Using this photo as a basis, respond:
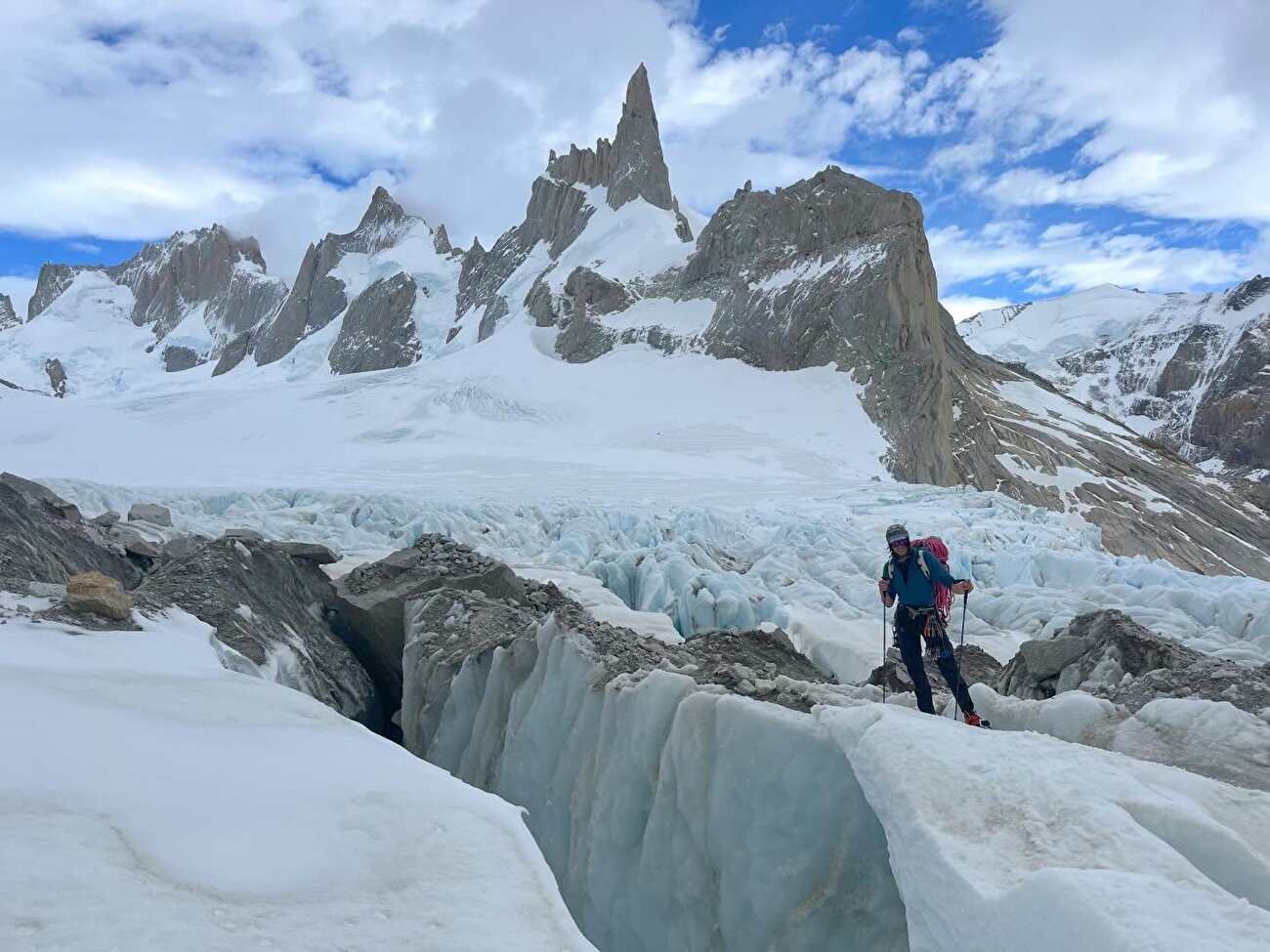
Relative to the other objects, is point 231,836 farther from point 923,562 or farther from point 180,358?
point 180,358

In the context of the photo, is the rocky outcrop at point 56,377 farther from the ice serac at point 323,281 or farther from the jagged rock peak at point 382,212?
the jagged rock peak at point 382,212

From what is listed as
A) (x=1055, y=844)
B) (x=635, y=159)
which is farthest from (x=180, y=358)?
(x=1055, y=844)

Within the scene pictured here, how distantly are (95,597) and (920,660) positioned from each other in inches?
186

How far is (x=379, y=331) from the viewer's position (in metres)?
74.7

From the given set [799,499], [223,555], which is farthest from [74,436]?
[223,555]

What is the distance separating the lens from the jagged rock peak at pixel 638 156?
61531 millimetres

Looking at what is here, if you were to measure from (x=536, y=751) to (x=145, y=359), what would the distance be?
406 ft

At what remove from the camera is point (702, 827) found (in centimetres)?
400

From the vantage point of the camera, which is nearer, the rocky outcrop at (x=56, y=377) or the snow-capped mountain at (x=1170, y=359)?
the snow-capped mountain at (x=1170, y=359)

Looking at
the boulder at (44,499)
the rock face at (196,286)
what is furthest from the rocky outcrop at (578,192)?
the boulder at (44,499)

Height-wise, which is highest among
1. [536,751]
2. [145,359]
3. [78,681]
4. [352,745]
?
[145,359]

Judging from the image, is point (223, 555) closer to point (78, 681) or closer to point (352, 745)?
point (78, 681)

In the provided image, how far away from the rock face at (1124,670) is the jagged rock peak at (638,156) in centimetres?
5846

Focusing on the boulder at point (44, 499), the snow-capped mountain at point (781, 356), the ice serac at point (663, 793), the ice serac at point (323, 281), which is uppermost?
the ice serac at point (323, 281)
